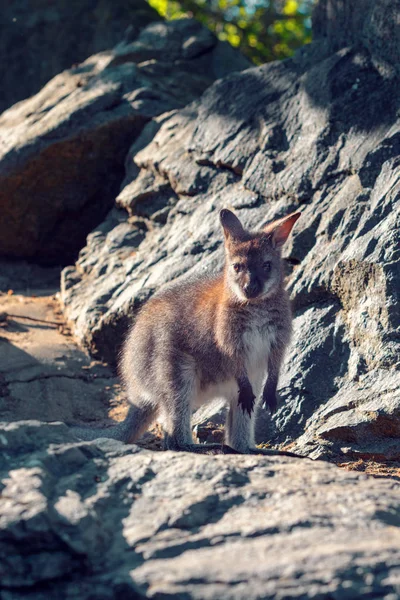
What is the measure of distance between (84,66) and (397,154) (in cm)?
568

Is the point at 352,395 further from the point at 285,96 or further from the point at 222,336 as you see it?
the point at 285,96

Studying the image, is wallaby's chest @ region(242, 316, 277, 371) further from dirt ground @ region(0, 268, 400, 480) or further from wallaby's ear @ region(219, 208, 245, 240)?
dirt ground @ region(0, 268, 400, 480)

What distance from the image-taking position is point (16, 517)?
10.3 feet

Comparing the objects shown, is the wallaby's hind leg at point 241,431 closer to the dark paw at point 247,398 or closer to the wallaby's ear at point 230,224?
the dark paw at point 247,398

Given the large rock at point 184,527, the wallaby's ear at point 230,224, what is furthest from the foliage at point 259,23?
the large rock at point 184,527

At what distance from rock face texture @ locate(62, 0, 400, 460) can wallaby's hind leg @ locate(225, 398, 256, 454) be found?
40cm

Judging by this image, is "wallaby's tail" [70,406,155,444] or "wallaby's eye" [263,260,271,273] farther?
"wallaby's tail" [70,406,155,444]

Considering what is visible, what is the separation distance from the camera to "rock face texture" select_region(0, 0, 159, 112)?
13008 millimetres

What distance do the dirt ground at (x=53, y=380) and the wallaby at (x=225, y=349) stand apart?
1.93ft

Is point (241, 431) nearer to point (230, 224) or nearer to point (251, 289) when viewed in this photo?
point (251, 289)

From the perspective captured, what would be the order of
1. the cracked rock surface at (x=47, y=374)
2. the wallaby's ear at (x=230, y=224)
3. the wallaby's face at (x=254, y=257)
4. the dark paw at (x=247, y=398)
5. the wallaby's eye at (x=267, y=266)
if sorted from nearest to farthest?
the dark paw at (x=247, y=398) → the wallaby's face at (x=254, y=257) → the wallaby's eye at (x=267, y=266) → the wallaby's ear at (x=230, y=224) → the cracked rock surface at (x=47, y=374)

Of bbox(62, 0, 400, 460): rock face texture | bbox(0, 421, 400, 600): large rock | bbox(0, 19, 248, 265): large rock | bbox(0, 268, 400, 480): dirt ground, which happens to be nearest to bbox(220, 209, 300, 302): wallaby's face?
bbox(62, 0, 400, 460): rock face texture

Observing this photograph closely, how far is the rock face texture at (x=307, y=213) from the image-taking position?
5.49 meters

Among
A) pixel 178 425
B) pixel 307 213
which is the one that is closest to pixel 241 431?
pixel 178 425
